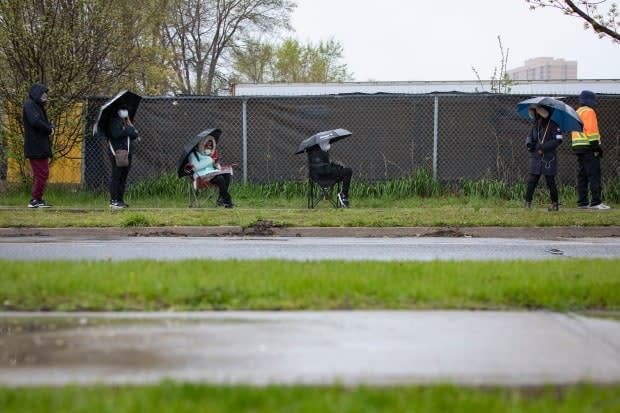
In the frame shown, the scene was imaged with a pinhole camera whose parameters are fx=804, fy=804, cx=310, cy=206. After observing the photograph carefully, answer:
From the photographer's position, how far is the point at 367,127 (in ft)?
55.8

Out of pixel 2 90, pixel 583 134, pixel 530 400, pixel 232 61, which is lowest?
pixel 530 400

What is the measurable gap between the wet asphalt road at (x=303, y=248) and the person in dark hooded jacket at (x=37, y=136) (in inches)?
136

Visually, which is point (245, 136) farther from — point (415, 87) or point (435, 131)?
point (415, 87)

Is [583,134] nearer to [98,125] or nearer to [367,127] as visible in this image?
[367,127]

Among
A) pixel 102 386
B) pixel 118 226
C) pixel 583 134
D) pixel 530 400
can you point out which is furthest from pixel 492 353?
pixel 583 134

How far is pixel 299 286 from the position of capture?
6402 mm

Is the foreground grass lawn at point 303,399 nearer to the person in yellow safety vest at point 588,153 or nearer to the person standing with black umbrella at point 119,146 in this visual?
the person standing with black umbrella at point 119,146

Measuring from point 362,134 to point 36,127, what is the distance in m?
6.56

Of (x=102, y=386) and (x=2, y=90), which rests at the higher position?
(x=2, y=90)

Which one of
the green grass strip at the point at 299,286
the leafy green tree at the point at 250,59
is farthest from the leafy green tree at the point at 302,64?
the green grass strip at the point at 299,286

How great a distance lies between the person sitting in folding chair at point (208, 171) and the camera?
1460 centimetres

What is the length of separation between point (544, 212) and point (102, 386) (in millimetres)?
10731

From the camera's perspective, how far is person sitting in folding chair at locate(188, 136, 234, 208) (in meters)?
14.6

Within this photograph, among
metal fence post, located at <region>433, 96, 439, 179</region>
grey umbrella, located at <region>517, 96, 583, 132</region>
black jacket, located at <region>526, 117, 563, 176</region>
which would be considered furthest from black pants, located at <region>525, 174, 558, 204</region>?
metal fence post, located at <region>433, 96, 439, 179</region>
